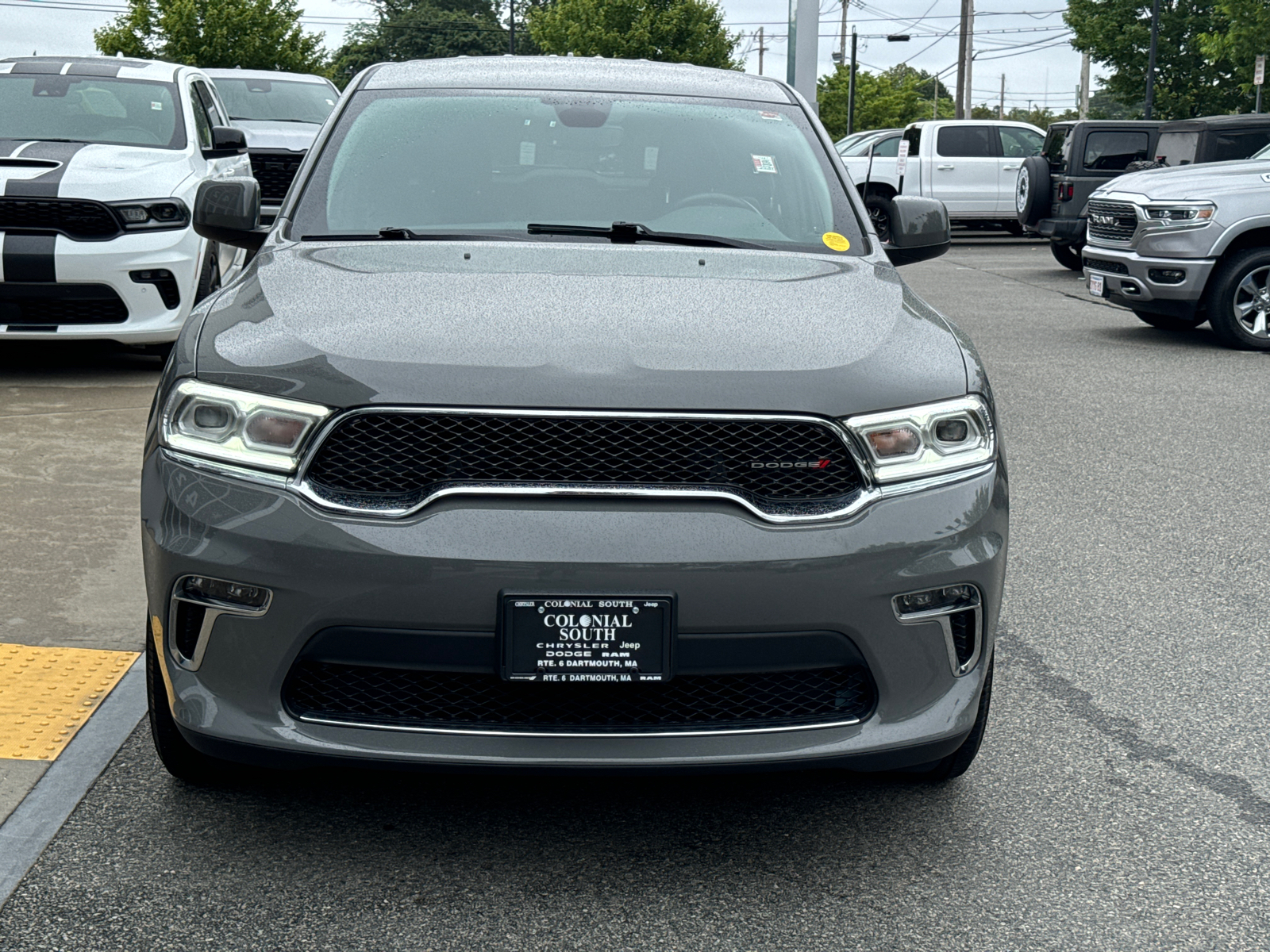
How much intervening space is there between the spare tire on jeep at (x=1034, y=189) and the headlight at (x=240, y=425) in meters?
15.7

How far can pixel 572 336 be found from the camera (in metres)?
2.85

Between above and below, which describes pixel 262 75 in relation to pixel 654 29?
below

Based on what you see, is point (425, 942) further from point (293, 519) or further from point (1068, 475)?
point (1068, 475)

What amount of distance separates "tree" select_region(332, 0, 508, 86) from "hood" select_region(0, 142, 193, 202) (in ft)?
249

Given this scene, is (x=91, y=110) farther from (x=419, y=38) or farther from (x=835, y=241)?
(x=419, y=38)

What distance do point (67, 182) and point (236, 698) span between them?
6134 mm

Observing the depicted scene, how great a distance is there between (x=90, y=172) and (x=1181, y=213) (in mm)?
7642

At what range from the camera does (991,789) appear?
337 cm

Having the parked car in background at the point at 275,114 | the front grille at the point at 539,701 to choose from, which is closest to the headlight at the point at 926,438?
the front grille at the point at 539,701

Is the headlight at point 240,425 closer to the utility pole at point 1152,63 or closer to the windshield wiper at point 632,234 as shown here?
the windshield wiper at point 632,234

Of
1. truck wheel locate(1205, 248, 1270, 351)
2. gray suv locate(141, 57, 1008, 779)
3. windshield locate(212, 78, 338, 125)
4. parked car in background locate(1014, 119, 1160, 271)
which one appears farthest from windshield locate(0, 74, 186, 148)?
parked car in background locate(1014, 119, 1160, 271)

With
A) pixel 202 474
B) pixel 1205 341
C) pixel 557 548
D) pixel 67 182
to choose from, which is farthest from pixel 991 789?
pixel 1205 341

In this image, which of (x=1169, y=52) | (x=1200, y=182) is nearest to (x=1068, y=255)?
(x=1200, y=182)

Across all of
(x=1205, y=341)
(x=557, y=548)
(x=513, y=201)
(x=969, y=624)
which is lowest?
(x=1205, y=341)
